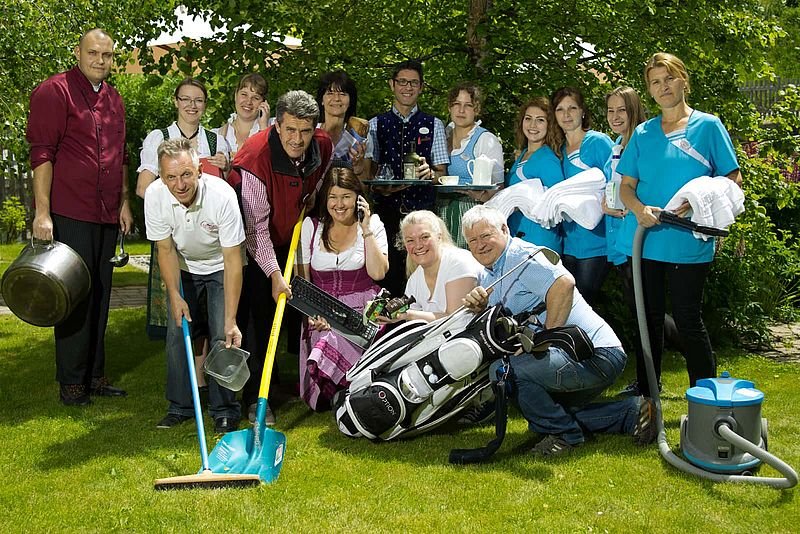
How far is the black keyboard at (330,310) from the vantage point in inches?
191

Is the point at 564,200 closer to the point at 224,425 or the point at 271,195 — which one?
the point at 271,195

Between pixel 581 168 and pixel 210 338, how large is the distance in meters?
2.20

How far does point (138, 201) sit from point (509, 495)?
9853mm

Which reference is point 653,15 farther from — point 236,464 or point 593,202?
point 236,464

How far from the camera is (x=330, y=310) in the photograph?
4.88 m

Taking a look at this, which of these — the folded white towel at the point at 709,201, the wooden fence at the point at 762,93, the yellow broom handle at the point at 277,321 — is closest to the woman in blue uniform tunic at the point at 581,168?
the folded white towel at the point at 709,201

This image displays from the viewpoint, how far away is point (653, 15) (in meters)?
6.13

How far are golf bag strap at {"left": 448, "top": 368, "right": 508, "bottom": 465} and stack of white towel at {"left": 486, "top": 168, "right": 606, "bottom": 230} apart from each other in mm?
1222

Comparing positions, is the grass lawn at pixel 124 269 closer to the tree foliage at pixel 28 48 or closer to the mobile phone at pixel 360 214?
the tree foliage at pixel 28 48

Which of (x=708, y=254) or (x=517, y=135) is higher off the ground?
(x=517, y=135)

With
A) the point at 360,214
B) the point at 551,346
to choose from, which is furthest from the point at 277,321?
the point at 551,346

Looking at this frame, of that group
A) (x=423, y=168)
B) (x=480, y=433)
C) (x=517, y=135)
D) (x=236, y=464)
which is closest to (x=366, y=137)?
(x=423, y=168)

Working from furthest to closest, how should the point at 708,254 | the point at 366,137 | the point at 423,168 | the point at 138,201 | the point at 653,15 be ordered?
the point at 138,201
the point at 653,15
the point at 366,137
the point at 423,168
the point at 708,254

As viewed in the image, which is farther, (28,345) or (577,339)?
(28,345)
